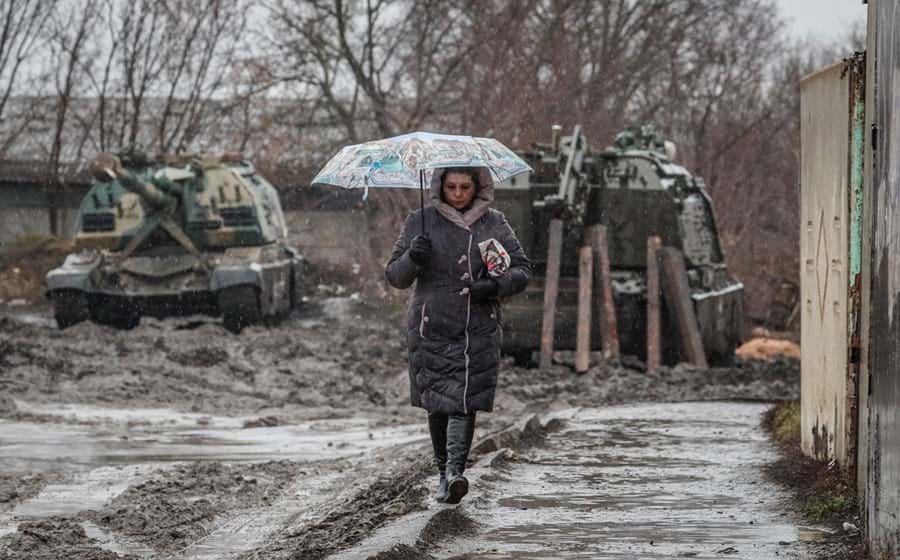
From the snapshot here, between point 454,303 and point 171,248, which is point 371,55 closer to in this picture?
point 171,248

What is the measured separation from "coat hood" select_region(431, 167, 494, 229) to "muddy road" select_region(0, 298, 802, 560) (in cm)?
132

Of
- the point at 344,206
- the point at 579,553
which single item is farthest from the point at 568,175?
the point at 344,206

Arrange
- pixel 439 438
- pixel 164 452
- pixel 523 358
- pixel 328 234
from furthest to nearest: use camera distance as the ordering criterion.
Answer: pixel 328 234 → pixel 523 358 → pixel 164 452 → pixel 439 438

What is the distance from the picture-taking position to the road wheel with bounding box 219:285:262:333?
26609mm

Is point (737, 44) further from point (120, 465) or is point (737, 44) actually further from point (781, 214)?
point (120, 465)

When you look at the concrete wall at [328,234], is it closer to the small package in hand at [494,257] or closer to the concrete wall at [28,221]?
the concrete wall at [28,221]

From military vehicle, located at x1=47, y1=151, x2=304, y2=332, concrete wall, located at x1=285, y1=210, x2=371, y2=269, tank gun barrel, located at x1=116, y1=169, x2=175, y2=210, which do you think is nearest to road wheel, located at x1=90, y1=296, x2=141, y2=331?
military vehicle, located at x1=47, y1=151, x2=304, y2=332

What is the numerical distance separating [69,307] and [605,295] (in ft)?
28.2

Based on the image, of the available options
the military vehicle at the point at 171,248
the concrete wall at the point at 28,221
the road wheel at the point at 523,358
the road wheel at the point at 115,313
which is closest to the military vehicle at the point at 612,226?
the road wheel at the point at 523,358

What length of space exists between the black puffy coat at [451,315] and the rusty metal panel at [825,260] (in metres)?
1.53

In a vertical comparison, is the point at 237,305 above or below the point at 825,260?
below

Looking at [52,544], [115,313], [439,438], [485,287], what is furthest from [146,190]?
[52,544]

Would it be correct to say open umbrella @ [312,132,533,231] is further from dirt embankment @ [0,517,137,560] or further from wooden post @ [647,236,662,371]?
wooden post @ [647,236,662,371]

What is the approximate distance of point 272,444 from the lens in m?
13.6
